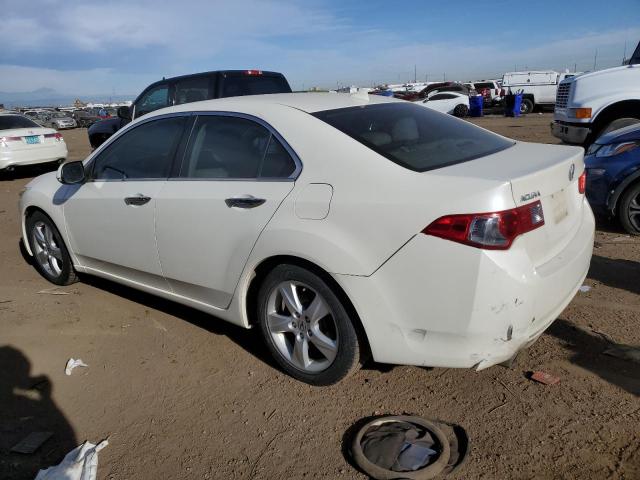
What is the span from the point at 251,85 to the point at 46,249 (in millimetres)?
4340

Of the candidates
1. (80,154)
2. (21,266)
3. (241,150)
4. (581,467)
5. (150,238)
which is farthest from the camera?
(80,154)

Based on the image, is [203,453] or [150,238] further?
[150,238]

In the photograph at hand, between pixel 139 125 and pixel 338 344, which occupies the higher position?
pixel 139 125

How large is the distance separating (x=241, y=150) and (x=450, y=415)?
75.6 inches

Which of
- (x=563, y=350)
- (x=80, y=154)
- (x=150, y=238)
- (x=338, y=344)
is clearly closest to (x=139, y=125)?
(x=150, y=238)

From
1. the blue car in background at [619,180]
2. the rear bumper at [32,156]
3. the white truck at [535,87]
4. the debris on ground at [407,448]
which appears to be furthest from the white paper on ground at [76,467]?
the white truck at [535,87]

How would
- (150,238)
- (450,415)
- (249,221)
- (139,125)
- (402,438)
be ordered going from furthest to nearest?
(139,125) < (150,238) < (249,221) < (450,415) < (402,438)

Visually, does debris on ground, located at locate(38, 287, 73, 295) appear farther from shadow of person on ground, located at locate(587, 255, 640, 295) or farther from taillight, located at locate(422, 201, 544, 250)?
shadow of person on ground, located at locate(587, 255, 640, 295)

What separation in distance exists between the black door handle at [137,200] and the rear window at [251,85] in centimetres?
451

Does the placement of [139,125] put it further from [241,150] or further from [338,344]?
[338,344]

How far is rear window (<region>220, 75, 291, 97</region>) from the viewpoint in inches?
313

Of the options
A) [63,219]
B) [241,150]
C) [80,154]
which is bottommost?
[80,154]

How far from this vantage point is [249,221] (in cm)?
300

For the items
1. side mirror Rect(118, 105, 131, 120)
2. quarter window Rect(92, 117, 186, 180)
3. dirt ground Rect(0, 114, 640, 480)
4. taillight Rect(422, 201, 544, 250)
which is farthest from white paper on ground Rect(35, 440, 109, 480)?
side mirror Rect(118, 105, 131, 120)
